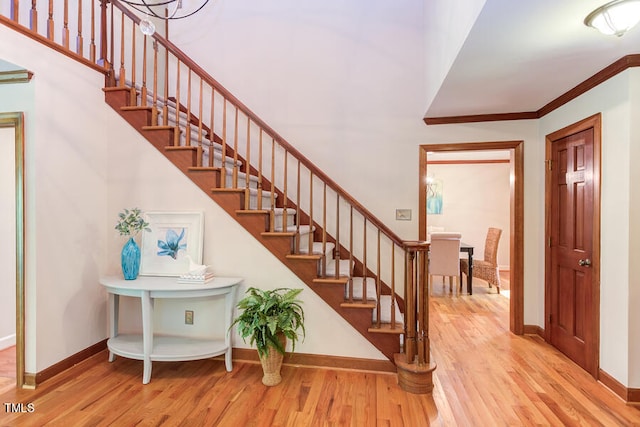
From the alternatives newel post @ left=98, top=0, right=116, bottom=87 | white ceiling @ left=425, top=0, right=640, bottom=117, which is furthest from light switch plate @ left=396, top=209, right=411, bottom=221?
newel post @ left=98, top=0, right=116, bottom=87

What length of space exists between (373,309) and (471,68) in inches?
73.1

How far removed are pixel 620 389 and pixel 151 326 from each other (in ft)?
10.5

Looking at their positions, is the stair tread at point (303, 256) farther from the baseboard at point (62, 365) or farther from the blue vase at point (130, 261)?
the baseboard at point (62, 365)

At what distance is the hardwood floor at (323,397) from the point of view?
2.04m

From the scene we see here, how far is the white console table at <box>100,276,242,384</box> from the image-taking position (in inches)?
96.6

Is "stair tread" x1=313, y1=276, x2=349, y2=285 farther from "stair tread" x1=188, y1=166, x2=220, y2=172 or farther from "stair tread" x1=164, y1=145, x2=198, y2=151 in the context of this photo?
"stair tread" x1=164, y1=145, x2=198, y2=151

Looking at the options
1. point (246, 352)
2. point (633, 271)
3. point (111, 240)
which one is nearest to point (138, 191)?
point (111, 240)

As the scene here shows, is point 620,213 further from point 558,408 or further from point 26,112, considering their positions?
point 26,112

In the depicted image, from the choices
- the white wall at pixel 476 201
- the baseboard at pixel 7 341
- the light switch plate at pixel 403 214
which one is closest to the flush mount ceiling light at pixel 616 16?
the light switch plate at pixel 403 214

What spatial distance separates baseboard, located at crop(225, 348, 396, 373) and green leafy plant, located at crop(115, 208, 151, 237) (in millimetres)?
1261

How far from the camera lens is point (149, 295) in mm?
2461

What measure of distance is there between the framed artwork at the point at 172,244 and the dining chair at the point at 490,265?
395 cm

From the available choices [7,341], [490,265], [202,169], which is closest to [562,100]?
[490,265]

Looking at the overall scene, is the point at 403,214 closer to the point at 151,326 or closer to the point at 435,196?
the point at 151,326
